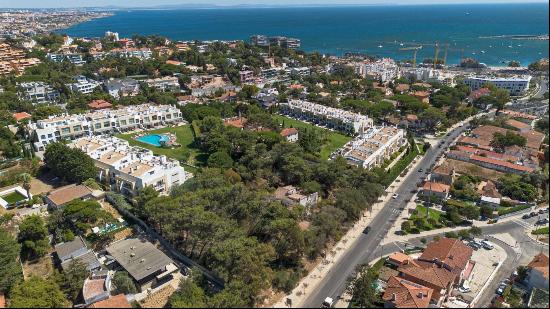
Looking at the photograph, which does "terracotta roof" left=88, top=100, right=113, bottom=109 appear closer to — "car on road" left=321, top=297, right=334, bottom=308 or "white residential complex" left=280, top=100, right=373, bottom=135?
"white residential complex" left=280, top=100, right=373, bottom=135

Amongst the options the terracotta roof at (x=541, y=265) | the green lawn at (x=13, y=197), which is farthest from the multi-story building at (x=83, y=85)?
the terracotta roof at (x=541, y=265)

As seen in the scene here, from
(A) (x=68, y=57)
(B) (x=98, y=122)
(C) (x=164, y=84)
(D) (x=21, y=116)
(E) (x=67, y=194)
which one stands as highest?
(A) (x=68, y=57)

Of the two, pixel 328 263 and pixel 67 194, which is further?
pixel 67 194

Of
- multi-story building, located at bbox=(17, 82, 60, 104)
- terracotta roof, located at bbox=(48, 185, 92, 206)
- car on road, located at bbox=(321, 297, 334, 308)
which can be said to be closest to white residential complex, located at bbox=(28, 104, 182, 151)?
terracotta roof, located at bbox=(48, 185, 92, 206)

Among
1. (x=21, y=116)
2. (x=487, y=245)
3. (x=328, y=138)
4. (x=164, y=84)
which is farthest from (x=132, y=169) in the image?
(x=164, y=84)

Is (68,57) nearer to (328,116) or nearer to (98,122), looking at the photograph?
(98,122)

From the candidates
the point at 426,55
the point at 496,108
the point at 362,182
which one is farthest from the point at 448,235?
the point at 426,55
